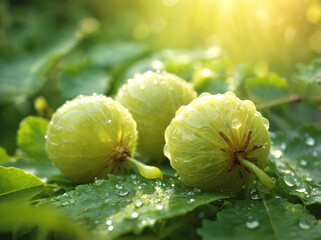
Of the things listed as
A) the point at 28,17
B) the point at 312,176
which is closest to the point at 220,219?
the point at 312,176

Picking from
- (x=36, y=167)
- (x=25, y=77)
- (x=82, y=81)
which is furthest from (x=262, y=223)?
(x=25, y=77)

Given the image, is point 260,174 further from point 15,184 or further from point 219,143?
point 15,184

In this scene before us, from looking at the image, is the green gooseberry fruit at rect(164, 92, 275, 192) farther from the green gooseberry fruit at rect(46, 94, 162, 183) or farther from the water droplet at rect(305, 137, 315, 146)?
the water droplet at rect(305, 137, 315, 146)

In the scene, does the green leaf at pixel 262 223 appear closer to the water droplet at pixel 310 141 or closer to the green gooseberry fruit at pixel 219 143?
the green gooseberry fruit at pixel 219 143

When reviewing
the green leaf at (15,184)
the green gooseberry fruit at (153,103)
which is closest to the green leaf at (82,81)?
the green gooseberry fruit at (153,103)

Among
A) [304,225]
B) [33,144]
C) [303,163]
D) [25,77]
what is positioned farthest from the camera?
[25,77]

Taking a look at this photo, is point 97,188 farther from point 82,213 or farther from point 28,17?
point 28,17
